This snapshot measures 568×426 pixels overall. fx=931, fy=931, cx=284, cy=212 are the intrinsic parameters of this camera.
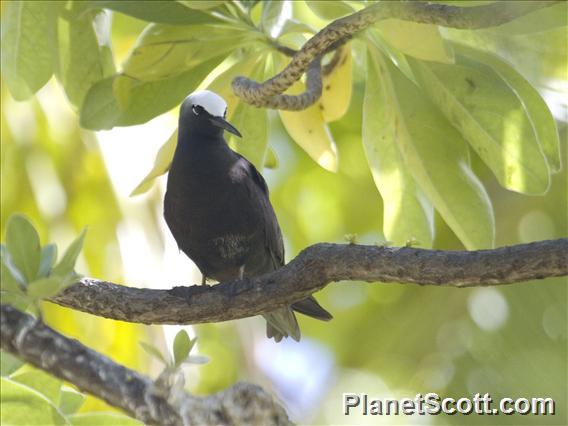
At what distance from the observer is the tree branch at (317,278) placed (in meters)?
2.64

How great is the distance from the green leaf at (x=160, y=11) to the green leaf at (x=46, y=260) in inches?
72.6

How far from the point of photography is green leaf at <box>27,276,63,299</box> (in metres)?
1.97

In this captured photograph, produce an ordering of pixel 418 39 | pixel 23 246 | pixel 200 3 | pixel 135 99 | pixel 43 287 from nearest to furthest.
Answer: pixel 43 287
pixel 23 246
pixel 418 39
pixel 200 3
pixel 135 99

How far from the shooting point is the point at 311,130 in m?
4.31

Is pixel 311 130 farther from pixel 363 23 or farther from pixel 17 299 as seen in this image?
pixel 17 299

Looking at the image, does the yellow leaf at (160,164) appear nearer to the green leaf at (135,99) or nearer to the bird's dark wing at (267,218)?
the green leaf at (135,99)

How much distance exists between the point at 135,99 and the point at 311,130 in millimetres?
826

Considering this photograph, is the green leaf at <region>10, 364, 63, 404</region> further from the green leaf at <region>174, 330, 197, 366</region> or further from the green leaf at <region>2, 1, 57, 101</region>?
the green leaf at <region>2, 1, 57, 101</region>

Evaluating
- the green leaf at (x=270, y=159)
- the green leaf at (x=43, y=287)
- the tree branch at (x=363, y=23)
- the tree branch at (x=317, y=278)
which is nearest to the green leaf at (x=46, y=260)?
the green leaf at (x=43, y=287)

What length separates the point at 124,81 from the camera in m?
3.92

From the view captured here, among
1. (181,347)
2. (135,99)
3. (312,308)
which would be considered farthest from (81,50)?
(181,347)

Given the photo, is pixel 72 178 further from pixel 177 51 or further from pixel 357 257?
pixel 357 257

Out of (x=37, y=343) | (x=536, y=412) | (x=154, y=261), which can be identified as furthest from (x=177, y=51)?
(x=536, y=412)

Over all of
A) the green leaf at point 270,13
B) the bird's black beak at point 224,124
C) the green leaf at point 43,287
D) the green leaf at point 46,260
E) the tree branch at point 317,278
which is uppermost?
the green leaf at point 270,13
